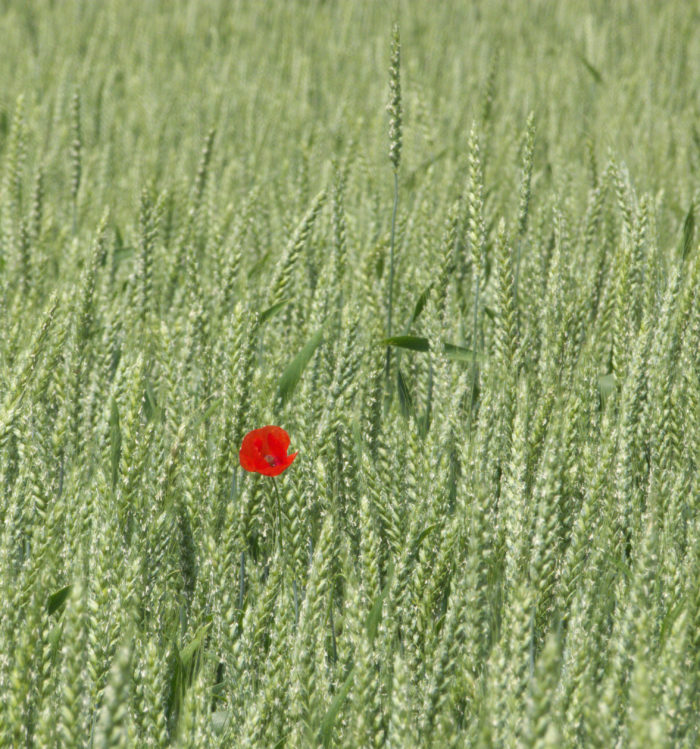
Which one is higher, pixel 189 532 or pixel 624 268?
pixel 624 268

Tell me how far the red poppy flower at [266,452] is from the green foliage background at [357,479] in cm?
3

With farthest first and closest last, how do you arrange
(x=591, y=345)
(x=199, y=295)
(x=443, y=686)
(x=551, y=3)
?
(x=551, y=3) < (x=199, y=295) < (x=591, y=345) < (x=443, y=686)

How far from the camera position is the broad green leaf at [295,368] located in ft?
4.67

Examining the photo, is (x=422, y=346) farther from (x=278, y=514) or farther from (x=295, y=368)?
(x=278, y=514)

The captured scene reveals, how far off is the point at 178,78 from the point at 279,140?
1.10 meters

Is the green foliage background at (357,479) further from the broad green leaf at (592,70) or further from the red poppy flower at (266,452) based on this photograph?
the broad green leaf at (592,70)

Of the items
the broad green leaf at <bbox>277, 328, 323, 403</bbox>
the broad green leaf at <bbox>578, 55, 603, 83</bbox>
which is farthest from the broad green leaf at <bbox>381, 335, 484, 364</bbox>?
the broad green leaf at <bbox>578, 55, 603, 83</bbox>

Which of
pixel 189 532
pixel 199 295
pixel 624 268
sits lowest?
pixel 189 532

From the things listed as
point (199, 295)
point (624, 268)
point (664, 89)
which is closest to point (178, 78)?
point (664, 89)

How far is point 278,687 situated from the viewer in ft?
3.08

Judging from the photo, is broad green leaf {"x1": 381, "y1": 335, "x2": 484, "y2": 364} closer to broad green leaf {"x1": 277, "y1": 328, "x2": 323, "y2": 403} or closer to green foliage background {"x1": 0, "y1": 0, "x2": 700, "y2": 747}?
green foliage background {"x1": 0, "y1": 0, "x2": 700, "y2": 747}

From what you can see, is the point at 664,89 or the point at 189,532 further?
the point at 664,89

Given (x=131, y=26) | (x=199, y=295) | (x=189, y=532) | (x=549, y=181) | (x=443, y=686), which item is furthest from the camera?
(x=131, y=26)

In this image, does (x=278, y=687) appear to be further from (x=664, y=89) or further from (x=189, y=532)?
(x=664, y=89)
